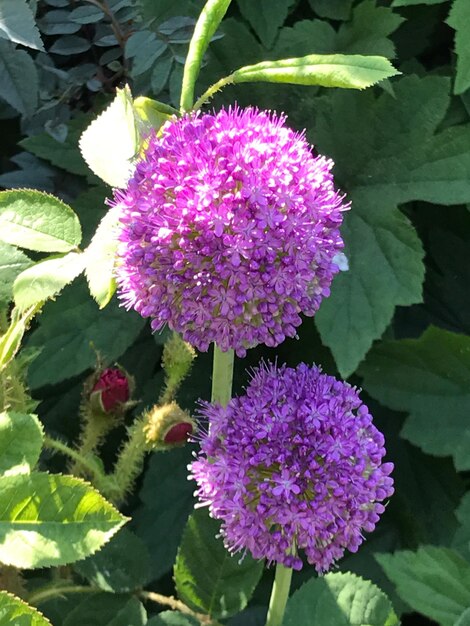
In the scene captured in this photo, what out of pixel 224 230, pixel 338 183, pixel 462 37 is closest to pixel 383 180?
pixel 338 183

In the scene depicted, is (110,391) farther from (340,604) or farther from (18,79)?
(18,79)

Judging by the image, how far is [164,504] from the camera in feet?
3.58

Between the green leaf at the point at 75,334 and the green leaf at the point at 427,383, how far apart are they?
332 mm

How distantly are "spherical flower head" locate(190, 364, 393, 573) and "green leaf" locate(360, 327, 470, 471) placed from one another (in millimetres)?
407

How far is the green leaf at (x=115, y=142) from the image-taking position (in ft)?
1.99

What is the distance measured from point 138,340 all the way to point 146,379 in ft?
0.20

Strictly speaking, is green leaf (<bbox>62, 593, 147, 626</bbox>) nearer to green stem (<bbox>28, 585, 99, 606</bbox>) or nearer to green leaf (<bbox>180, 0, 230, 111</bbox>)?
green stem (<bbox>28, 585, 99, 606</bbox>)

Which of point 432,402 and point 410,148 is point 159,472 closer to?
point 432,402

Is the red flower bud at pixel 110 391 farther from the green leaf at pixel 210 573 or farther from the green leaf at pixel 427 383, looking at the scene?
the green leaf at pixel 427 383

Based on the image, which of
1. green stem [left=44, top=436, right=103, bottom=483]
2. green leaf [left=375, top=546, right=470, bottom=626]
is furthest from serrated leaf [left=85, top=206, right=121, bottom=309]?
green leaf [left=375, top=546, right=470, bottom=626]

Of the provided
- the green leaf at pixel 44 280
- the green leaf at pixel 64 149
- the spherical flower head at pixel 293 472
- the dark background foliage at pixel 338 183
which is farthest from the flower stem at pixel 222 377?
the green leaf at pixel 64 149

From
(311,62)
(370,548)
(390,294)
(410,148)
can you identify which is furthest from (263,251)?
(370,548)

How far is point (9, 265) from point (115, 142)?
0.68ft

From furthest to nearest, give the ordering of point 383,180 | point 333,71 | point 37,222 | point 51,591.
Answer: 1. point 383,180
2. point 51,591
3. point 37,222
4. point 333,71
